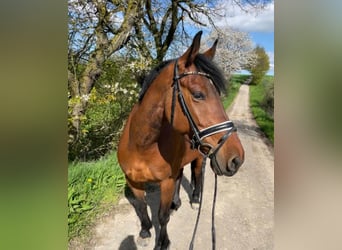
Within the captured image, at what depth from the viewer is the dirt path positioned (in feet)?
7.88

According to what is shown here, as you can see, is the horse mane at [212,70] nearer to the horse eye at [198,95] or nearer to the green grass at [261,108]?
the horse eye at [198,95]

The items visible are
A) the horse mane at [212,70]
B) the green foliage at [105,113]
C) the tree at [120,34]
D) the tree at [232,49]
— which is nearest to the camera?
the horse mane at [212,70]

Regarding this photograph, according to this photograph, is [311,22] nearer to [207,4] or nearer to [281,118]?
[281,118]

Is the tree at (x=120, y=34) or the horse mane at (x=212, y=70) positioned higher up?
the tree at (x=120, y=34)

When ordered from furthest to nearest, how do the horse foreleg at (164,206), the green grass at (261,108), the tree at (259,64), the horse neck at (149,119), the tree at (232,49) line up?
the tree at (232,49)
the tree at (259,64)
the green grass at (261,108)
the horse foreleg at (164,206)
the horse neck at (149,119)

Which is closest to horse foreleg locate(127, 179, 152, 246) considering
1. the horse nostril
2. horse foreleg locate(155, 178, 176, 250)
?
horse foreleg locate(155, 178, 176, 250)

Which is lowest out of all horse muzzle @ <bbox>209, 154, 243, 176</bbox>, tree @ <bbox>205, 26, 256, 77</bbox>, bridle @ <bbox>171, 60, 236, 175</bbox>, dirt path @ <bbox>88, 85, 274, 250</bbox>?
dirt path @ <bbox>88, 85, 274, 250</bbox>

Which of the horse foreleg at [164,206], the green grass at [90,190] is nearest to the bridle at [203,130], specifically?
the horse foreleg at [164,206]

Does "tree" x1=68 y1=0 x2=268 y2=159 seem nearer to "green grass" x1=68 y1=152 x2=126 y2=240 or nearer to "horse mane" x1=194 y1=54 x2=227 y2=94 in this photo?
"green grass" x1=68 y1=152 x2=126 y2=240

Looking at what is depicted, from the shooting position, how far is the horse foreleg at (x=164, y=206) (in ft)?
6.93

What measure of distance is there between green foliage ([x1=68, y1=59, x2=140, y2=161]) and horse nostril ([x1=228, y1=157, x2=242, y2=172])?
5.27 feet

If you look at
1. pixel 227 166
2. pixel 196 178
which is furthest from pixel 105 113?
pixel 227 166

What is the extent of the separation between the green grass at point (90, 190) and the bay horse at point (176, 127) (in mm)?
472

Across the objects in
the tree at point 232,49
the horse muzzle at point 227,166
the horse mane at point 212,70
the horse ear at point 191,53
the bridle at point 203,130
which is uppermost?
the tree at point 232,49
